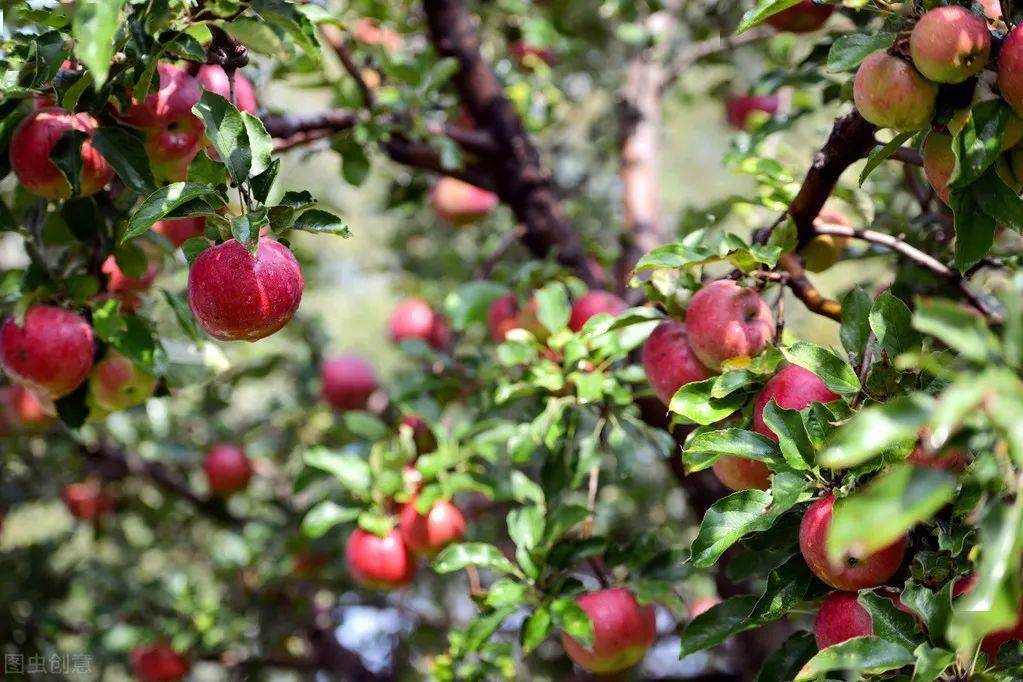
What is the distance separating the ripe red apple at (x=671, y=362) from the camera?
0.92 metres

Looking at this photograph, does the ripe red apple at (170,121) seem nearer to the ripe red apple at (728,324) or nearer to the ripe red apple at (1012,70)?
the ripe red apple at (728,324)

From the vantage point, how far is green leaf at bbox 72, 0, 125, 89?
631 millimetres

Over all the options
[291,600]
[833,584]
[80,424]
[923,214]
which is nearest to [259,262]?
[80,424]

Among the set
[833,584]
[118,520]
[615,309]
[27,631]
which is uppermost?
[833,584]

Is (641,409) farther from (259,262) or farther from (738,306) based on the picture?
(259,262)

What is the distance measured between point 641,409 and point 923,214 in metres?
0.48

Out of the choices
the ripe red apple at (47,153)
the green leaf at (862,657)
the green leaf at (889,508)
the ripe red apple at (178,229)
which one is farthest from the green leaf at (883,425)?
the ripe red apple at (178,229)

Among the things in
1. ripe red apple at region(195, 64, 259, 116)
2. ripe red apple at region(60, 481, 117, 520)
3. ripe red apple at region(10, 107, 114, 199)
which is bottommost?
ripe red apple at region(60, 481, 117, 520)

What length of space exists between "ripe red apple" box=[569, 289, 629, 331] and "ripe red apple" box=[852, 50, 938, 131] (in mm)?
712

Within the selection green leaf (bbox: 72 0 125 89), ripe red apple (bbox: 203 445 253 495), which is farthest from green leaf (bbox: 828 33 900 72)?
ripe red apple (bbox: 203 445 253 495)

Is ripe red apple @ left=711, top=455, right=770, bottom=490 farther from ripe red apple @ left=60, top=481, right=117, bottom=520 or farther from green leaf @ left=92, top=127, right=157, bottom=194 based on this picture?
ripe red apple @ left=60, top=481, right=117, bottom=520

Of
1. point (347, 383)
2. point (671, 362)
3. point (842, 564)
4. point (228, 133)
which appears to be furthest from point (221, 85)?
point (347, 383)

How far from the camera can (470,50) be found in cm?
168

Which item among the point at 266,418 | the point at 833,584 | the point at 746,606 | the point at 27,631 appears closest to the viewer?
the point at 833,584
